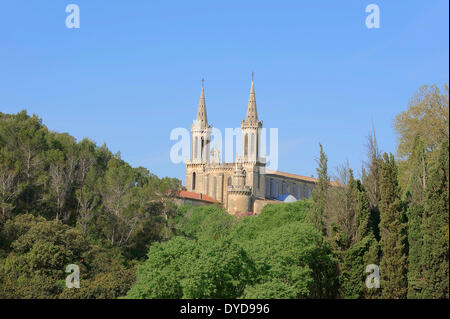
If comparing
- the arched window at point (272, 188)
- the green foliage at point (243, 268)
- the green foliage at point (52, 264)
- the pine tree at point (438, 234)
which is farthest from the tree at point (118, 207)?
the arched window at point (272, 188)

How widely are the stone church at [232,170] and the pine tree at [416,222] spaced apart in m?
57.4

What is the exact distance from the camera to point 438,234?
108 ft

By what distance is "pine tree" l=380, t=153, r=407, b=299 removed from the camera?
34.9 m

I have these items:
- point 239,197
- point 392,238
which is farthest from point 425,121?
point 239,197

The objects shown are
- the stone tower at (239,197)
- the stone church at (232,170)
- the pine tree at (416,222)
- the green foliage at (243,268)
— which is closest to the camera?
the green foliage at (243,268)

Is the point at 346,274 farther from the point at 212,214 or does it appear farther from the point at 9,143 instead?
the point at 212,214

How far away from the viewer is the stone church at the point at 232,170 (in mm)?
97188

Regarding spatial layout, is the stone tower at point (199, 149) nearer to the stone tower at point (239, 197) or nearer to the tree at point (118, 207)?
the stone tower at point (239, 197)

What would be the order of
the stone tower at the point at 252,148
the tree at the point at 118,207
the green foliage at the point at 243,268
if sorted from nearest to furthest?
the green foliage at the point at 243,268 → the tree at the point at 118,207 → the stone tower at the point at 252,148

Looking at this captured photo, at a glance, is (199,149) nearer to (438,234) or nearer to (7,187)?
(7,187)

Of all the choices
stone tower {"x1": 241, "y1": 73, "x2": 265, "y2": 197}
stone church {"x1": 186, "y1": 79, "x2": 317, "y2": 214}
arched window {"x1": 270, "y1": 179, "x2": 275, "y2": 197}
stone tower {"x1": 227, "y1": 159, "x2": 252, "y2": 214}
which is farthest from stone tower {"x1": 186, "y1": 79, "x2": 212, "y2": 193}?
stone tower {"x1": 227, "y1": 159, "x2": 252, "y2": 214}

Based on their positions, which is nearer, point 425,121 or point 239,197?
point 425,121

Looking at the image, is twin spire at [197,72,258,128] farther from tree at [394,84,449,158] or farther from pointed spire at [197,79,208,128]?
tree at [394,84,449,158]

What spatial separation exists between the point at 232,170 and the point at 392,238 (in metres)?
68.5
